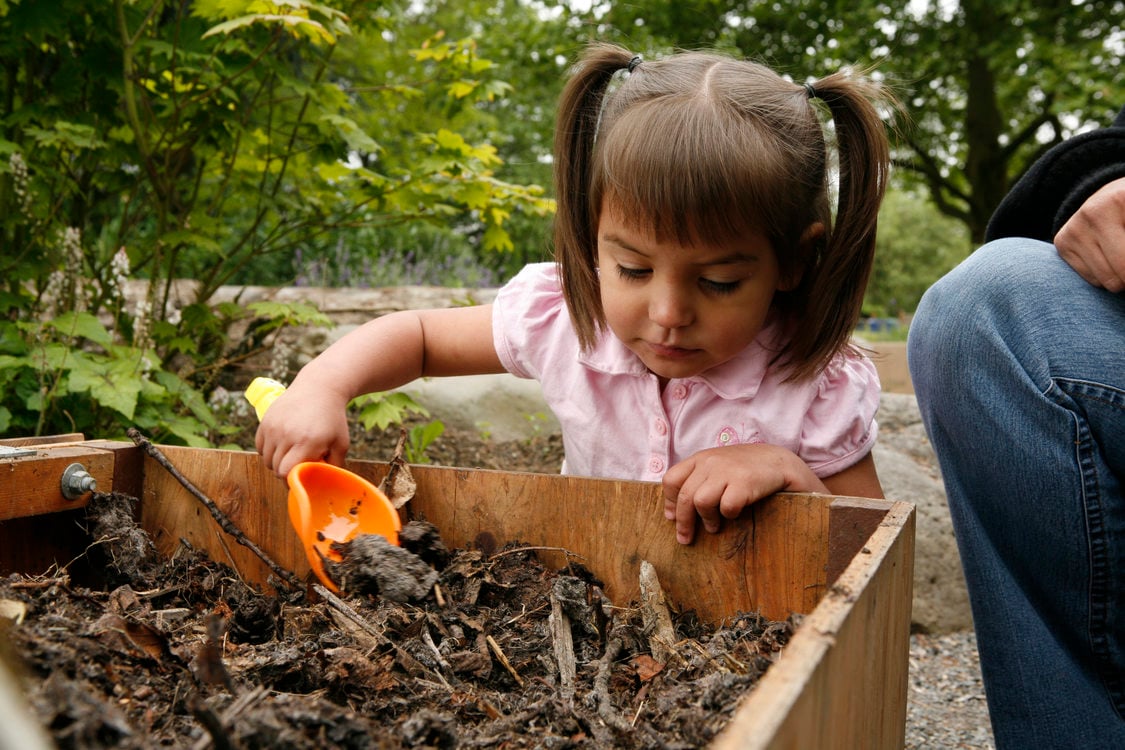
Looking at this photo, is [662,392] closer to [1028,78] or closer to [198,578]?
[198,578]

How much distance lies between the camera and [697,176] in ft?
4.45

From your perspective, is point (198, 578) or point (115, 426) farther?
point (115, 426)

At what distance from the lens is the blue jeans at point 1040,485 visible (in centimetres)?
127

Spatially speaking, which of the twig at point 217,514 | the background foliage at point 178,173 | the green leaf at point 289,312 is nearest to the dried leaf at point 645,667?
the twig at point 217,514

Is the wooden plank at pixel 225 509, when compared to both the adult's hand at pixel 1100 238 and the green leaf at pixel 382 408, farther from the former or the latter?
the adult's hand at pixel 1100 238

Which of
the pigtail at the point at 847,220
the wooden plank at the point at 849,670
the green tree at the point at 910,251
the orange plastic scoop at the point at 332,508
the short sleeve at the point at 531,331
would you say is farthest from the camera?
the green tree at the point at 910,251

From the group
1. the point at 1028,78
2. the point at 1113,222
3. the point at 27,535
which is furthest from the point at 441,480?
the point at 1028,78

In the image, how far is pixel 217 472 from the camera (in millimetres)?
1529

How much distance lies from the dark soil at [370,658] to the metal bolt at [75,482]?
3cm

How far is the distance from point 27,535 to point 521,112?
15110mm

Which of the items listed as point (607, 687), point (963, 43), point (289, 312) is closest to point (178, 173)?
point (289, 312)

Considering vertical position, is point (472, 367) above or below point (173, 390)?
above

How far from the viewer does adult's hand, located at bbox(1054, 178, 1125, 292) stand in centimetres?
133

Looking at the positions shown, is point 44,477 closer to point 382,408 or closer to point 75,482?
point 75,482
